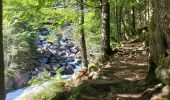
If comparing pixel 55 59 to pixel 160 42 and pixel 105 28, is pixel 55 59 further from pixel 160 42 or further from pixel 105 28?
pixel 160 42

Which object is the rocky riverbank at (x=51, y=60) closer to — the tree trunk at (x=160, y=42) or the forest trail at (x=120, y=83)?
the forest trail at (x=120, y=83)

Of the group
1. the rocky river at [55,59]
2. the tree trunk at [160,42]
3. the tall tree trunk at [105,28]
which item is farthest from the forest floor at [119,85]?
the rocky river at [55,59]

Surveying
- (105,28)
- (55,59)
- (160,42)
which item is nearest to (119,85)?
(160,42)

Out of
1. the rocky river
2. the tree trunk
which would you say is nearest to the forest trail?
the tree trunk

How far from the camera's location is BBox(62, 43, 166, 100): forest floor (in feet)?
24.2

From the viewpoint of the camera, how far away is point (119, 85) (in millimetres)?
8242

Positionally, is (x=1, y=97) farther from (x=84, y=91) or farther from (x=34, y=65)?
(x=34, y=65)

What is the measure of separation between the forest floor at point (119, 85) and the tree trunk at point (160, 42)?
1.05 feet

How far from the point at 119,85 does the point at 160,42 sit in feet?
5.28

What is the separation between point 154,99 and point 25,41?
37209 mm

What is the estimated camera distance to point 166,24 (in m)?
6.88

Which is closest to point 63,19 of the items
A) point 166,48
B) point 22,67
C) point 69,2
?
point 69,2

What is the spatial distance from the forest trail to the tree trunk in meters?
0.47

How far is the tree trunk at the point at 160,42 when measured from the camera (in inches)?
265
